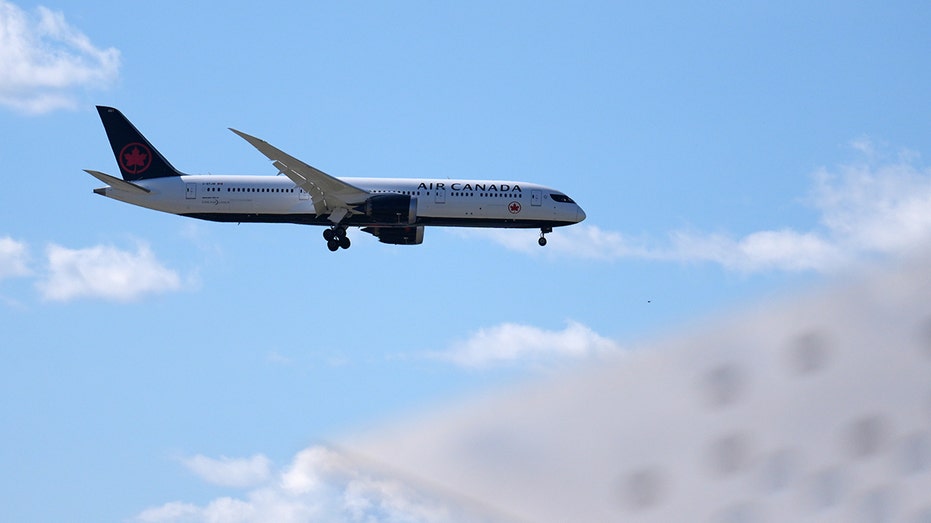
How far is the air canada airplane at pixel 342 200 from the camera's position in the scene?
223ft

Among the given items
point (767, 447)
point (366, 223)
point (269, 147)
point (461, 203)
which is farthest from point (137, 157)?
point (767, 447)

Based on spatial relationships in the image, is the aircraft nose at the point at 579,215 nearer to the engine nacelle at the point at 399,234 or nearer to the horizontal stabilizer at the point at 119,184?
the engine nacelle at the point at 399,234

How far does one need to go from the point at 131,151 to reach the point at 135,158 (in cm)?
107

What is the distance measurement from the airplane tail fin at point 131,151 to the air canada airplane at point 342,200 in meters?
2.32

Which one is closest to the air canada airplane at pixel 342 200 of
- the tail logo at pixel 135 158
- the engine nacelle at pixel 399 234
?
the engine nacelle at pixel 399 234

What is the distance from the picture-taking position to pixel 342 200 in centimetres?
6919

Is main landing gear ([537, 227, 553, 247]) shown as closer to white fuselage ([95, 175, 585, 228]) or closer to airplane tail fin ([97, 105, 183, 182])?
white fuselage ([95, 175, 585, 228])

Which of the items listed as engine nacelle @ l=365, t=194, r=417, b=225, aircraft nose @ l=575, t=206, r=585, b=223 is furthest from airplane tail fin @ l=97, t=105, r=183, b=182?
aircraft nose @ l=575, t=206, r=585, b=223

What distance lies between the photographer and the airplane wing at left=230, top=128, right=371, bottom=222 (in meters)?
68.2

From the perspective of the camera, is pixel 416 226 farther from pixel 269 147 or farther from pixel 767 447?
pixel 767 447

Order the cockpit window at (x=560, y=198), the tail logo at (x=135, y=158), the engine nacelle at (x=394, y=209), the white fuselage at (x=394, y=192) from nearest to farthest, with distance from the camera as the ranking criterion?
1. the engine nacelle at (x=394, y=209)
2. the white fuselage at (x=394, y=192)
3. the cockpit window at (x=560, y=198)
4. the tail logo at (x=135, y=158)

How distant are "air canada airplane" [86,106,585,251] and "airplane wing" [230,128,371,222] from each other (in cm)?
6

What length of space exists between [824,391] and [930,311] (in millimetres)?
420

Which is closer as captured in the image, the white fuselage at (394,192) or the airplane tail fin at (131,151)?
the white fuselage at (394,192)
